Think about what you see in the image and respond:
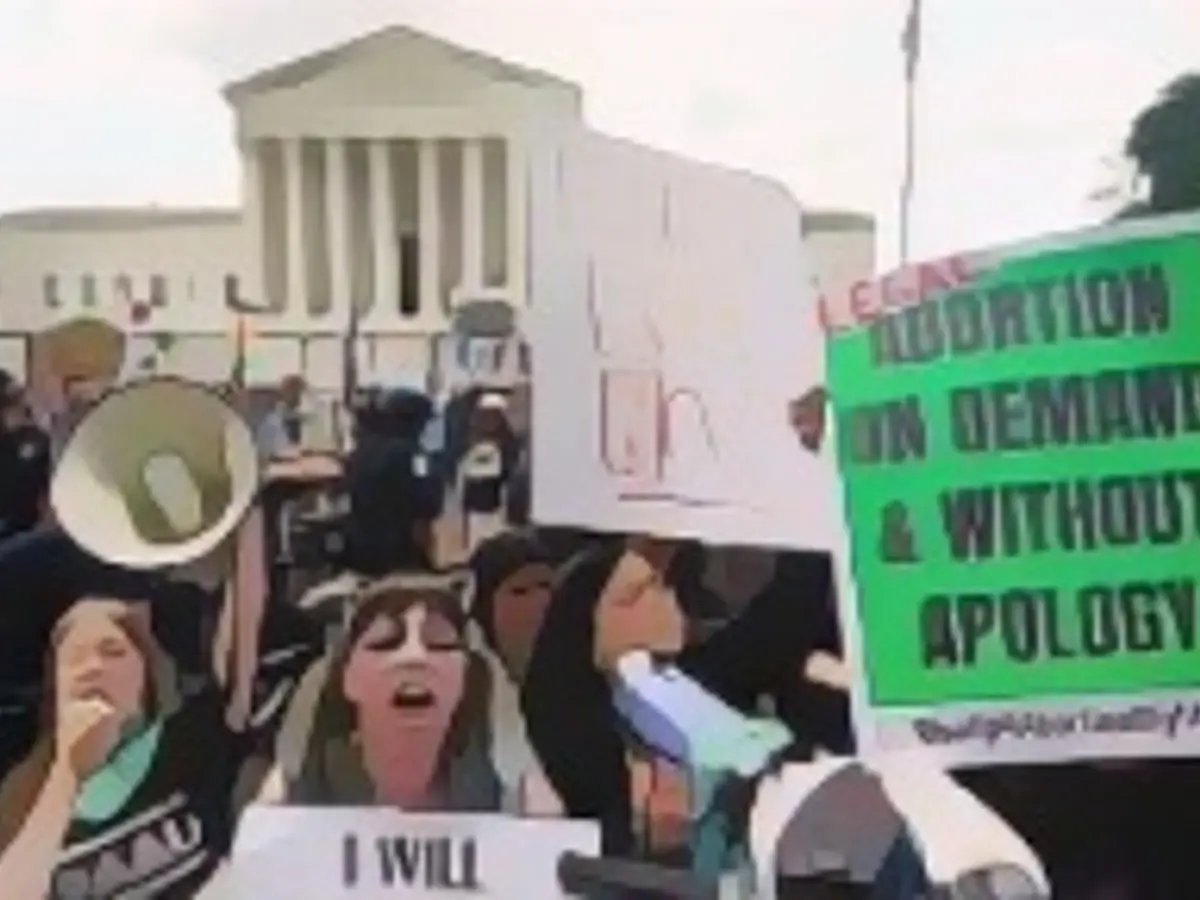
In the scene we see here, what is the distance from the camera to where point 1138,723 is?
155 inches

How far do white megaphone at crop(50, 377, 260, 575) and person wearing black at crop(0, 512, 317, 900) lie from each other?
0.03m

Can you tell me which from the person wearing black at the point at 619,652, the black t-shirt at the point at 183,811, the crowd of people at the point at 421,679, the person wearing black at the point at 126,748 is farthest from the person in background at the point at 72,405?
the person wearing black at the point at 619,652

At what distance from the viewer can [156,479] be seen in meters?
4.01

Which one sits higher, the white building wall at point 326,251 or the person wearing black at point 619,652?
the white building wall at point 326,251

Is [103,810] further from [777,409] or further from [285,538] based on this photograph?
[777,409]

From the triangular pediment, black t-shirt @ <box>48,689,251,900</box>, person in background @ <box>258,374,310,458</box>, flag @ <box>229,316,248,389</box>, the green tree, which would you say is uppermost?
the triangular pediment

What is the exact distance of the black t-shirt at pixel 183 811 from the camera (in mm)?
4004

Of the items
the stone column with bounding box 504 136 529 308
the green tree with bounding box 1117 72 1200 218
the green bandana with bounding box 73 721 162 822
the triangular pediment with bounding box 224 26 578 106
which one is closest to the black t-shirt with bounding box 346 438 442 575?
the stone column with bounding box 504 136 529 308

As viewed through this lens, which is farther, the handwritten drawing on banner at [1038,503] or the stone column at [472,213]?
A: the stone column at [472,213]

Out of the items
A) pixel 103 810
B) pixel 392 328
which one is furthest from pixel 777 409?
pixel 103 810

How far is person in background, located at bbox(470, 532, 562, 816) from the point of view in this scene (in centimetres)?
399

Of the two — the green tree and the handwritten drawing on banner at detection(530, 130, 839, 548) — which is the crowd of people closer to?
the handwritten drawing on banner at detection(530, 130, 839, 548)

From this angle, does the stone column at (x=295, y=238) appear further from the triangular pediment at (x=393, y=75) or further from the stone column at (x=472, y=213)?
the stone column at (x=472, y=213)

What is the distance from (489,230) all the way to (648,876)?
828 mm
